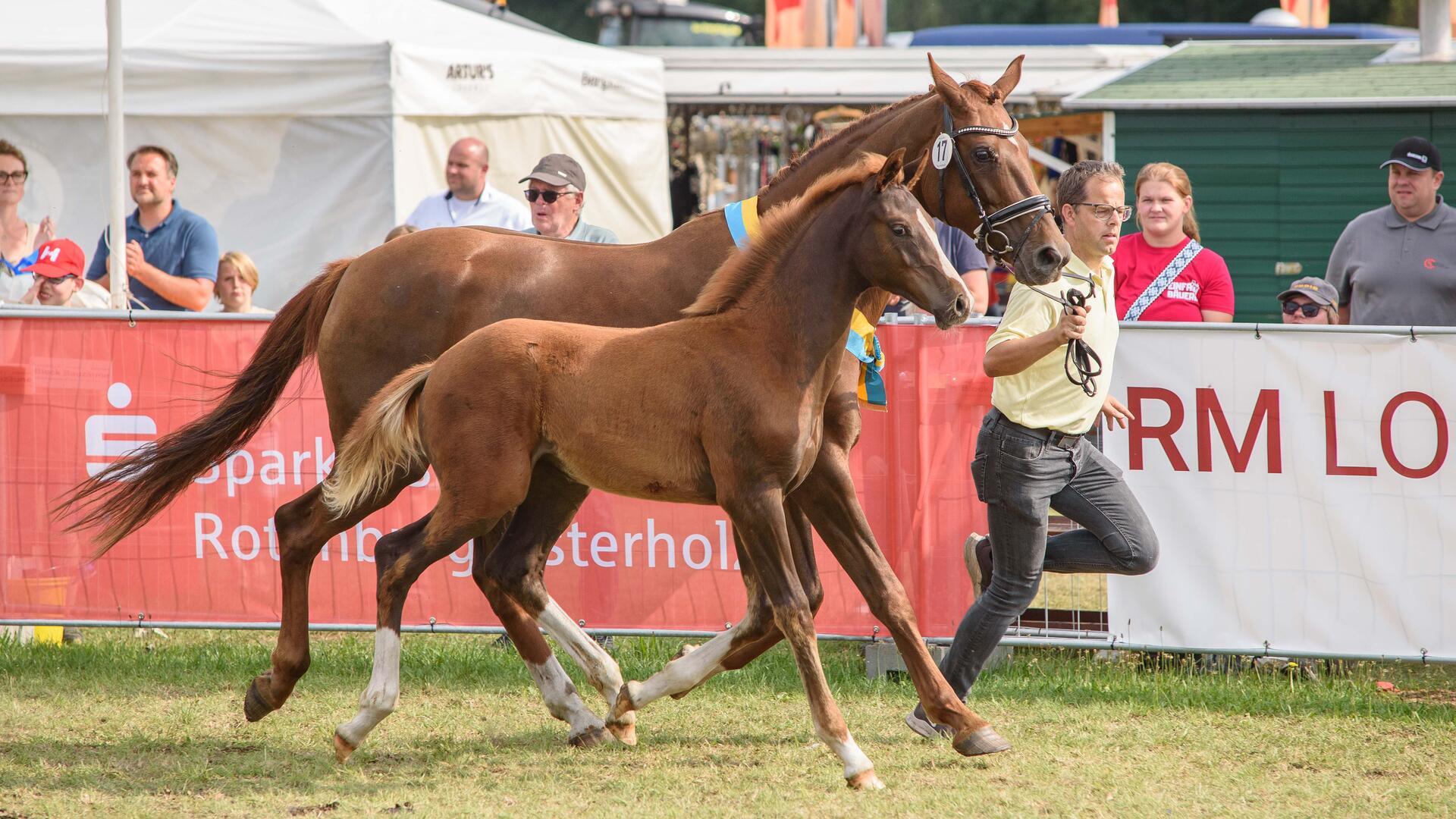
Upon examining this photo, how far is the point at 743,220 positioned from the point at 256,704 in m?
2.40

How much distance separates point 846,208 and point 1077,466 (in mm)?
1322

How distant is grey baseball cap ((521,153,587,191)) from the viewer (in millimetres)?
6820

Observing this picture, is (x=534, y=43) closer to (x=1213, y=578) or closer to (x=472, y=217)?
(x=472, y=217)

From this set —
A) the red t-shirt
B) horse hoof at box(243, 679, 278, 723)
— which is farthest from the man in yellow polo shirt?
horse hoof at box(243, 679, 278, 723)

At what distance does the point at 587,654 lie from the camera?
17.6 feet

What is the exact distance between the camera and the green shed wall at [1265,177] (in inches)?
471

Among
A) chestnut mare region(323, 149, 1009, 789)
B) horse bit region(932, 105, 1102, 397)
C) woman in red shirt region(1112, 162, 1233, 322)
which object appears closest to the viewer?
chestnut mare region(323, 149, 1009, 789)

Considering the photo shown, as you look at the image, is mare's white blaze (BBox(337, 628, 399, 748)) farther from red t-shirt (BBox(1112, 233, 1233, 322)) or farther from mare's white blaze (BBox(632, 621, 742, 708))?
red t-shirt (BBox(1112, 233, 1233, 322))

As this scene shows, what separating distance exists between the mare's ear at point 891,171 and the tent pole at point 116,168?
163 inches

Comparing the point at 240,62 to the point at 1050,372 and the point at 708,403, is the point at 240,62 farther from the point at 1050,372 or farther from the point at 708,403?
the point at 1050,372

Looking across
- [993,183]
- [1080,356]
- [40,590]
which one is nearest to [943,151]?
[993,183]

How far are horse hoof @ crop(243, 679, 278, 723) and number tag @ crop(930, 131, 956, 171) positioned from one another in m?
2.95

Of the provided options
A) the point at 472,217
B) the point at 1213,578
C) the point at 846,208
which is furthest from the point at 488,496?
the point at 472,217

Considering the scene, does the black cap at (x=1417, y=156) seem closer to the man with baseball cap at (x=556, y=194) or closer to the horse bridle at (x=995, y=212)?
the horse bridle at (x=995, y=212)
